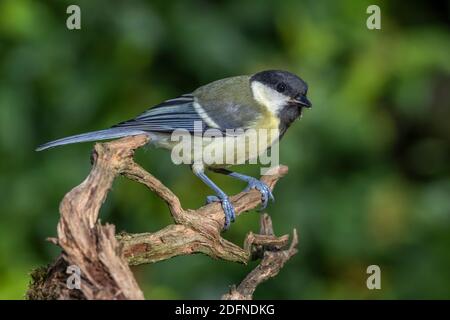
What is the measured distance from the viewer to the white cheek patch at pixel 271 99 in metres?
3.09

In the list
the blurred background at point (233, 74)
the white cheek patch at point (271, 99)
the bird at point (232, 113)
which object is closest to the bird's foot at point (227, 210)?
the bird at point (232, 113)

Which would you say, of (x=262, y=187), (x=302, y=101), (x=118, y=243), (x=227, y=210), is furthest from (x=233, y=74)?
(x=118, y=243)

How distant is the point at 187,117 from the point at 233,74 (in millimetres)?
653

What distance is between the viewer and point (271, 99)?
10.2 feet

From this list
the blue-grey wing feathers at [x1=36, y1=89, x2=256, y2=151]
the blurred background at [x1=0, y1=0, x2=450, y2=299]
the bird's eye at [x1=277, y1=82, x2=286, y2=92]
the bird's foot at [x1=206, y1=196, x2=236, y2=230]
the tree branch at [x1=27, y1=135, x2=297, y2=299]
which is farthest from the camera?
the blurred background at [x1=0, y1=0, x2=450, y2=299]

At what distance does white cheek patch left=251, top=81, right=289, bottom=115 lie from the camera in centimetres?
309

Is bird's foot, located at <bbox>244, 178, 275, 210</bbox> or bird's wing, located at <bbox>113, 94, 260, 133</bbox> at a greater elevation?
bird's wing, located at <bbox>113, 94, 260, 133</bbox>

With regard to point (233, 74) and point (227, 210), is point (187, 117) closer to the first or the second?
point (227, 210)

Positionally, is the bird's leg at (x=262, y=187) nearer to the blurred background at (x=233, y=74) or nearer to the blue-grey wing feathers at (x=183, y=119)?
the blue-grey wing feathers at (x=183, y=119)

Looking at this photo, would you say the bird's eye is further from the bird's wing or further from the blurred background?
the blurred background

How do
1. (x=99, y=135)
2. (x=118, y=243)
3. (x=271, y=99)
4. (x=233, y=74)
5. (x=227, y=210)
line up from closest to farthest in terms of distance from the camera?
1. (x=118, y=243)
2. (x=227, y=210)
3. (x=99, y=135)
4. (x=271, y=99)
5. (x=233, y=74)

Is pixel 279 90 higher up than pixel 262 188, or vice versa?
pixel 279 90

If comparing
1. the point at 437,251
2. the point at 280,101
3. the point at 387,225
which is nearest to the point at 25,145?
the point at 280,101

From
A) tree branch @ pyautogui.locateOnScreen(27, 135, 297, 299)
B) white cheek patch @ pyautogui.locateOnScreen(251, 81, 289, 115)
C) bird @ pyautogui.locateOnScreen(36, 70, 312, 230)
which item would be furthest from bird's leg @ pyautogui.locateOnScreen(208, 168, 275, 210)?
white cheek patch @ pyautogui.locateOnScreen(251, 81, 289, 115)
